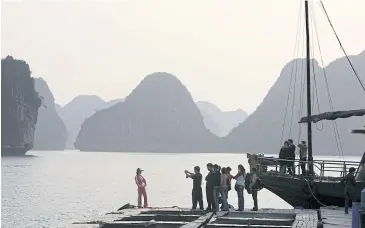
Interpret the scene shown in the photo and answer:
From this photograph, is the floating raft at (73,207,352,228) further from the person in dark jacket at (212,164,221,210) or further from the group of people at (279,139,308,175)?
the group of people at (279,139,308,175)

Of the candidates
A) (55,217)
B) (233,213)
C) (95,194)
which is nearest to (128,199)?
(95,194)

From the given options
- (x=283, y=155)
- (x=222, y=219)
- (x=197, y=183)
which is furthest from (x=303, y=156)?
(x=222, y=219)

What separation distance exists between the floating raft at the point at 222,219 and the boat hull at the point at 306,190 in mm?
1097

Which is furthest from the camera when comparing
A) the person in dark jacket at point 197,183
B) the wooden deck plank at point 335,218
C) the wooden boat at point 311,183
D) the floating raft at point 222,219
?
the wooden boat at point 311,183

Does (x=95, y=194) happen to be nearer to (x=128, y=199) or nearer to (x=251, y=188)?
(x=128, y=199)

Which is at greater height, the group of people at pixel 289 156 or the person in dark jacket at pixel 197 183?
the group of people at pixel 289 156

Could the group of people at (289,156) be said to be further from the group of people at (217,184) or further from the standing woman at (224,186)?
the standing woman at (224,186)

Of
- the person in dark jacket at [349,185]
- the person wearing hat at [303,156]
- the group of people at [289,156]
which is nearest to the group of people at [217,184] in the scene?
the person in dark jacket at [349,185]

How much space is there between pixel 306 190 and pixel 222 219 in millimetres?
7643

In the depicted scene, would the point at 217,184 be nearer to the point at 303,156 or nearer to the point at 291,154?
the point at 291,154

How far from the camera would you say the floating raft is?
64.2 feet

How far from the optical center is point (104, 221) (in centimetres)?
2095

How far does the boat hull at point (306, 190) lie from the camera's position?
26219 mm

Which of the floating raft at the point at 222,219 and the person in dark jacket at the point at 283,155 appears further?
the person in dark jacket at the point at 283,155
